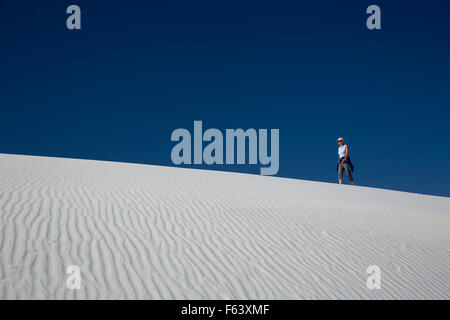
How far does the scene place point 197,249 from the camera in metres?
4.82

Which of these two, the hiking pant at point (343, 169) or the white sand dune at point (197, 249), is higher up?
the hiking pant at point (343, 169)

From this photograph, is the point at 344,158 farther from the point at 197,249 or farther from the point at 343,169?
the point at 197,249

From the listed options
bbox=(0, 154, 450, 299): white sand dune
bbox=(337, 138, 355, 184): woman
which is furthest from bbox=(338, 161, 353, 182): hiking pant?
bbox=(0, 154, 450, 299): white sand dune

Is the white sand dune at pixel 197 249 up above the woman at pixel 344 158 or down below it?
below

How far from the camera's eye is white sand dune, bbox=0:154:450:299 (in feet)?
12.4

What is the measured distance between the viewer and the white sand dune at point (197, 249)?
3.77m

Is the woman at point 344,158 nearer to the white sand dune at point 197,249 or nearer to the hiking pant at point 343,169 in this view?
the hiking pant at point 343,169

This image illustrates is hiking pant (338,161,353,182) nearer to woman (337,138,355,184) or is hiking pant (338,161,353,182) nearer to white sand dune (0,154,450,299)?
woman (337,138,355,184)

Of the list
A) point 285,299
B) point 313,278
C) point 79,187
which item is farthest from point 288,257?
point 79,187

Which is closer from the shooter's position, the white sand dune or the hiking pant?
the white sand dune

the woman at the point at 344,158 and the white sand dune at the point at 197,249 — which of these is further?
the woman at the point at 344,158

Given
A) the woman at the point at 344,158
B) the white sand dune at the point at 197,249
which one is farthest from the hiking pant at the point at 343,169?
the white sand dune at the point at 197,249

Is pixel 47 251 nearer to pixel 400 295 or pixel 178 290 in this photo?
pixel 178 290

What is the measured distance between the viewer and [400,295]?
4.26 meters
